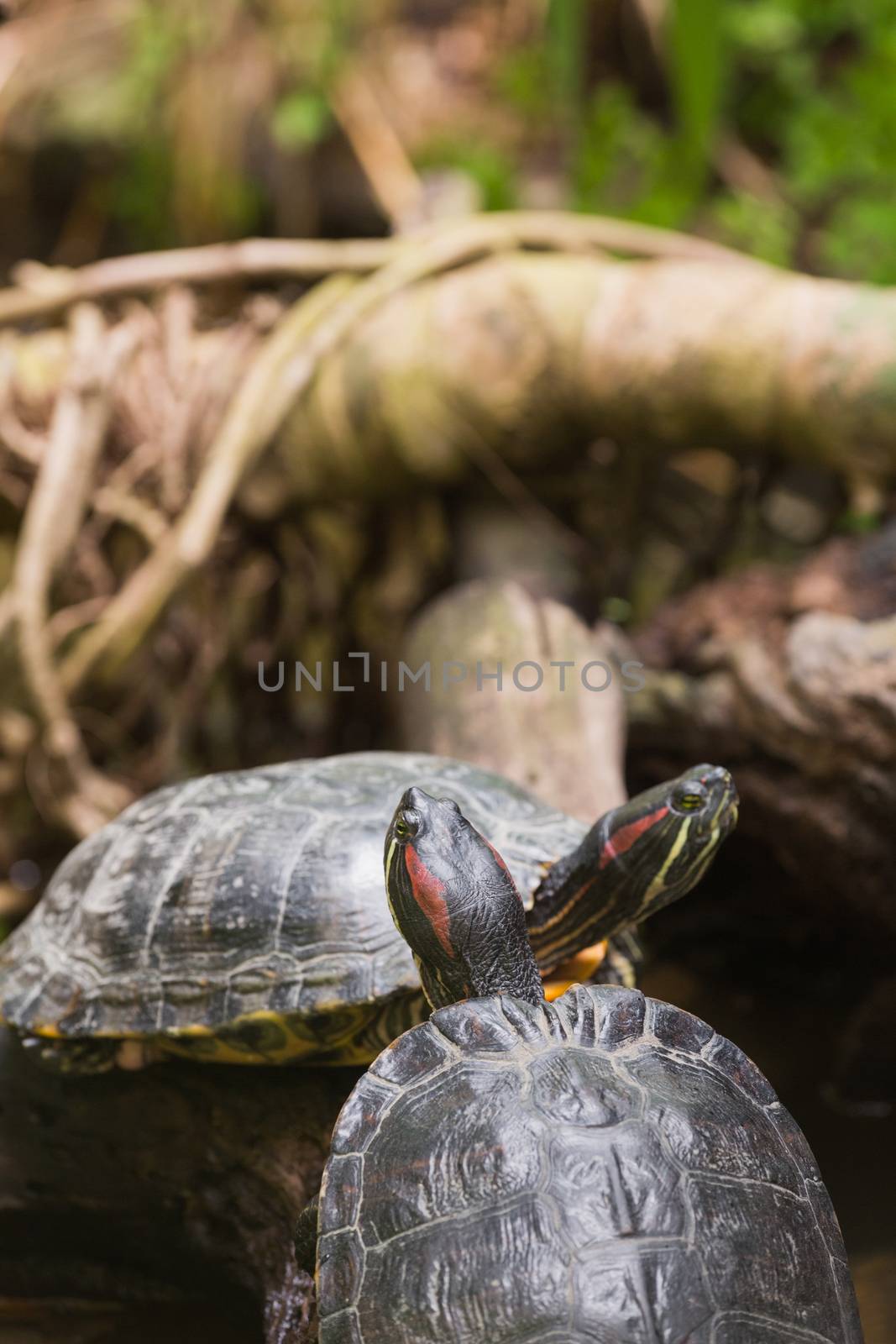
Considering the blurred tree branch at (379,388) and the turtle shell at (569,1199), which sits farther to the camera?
the blurred tree branch at (379,388)

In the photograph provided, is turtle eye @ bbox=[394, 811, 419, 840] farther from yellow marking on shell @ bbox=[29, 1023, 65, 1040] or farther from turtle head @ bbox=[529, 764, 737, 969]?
yellow marking on shell @ bbox=[29, 1023, 65, 1040]

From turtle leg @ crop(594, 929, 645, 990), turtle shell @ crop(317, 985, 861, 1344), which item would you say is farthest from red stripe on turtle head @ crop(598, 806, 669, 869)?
turtle shell @ crop(317, 985, 861, 1344)

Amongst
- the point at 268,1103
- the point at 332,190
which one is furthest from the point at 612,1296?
the point at 332,190

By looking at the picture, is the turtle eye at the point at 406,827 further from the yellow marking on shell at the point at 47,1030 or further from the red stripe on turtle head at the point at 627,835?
the yellow marking on shell at the point at 47,1030

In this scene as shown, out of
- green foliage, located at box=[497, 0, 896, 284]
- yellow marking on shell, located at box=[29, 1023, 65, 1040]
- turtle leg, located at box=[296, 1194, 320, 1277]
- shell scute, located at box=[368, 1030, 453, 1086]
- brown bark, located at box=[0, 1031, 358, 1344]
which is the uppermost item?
green foliage, located at box=[497, 0, 896, 284]

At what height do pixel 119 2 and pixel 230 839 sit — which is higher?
pixel 119 2

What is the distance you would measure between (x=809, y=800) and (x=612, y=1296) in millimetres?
1623

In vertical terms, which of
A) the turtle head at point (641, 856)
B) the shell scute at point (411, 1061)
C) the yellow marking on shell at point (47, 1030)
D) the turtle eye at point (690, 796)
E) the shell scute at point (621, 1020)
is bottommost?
the yellow marking on shell at point (47, 1030)

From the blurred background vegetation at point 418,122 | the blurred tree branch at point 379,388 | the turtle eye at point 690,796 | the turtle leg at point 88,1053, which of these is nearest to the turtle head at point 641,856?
the turtle eye at point 690,796

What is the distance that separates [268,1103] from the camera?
175 cm

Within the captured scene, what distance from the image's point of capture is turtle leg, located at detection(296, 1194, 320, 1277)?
4.36ft

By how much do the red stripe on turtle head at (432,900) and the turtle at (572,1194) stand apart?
0.11 metres

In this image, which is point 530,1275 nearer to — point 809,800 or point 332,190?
point 809,800

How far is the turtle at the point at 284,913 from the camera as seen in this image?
1.62 meters
